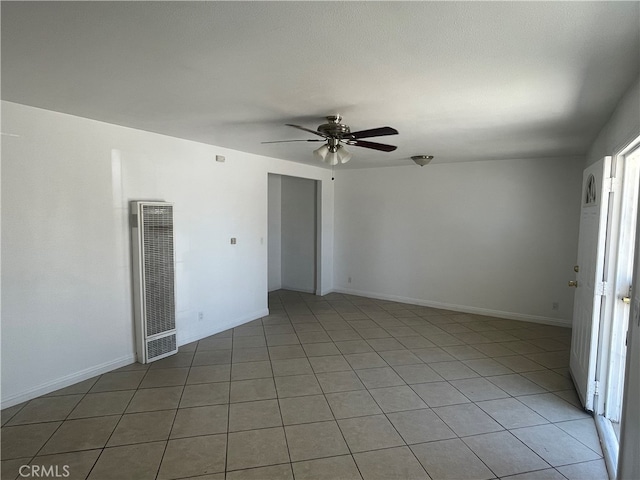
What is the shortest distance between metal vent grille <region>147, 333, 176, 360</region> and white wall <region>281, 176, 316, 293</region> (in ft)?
11.0

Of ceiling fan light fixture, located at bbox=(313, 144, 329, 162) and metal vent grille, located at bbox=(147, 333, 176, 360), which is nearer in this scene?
ceiling fan light fixture, located at bbox=(313, 144, 329, 162)

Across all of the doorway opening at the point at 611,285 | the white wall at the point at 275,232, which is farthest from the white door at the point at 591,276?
the white wall at the point at 275,232

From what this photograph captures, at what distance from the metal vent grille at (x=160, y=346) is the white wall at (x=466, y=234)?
12.1ft

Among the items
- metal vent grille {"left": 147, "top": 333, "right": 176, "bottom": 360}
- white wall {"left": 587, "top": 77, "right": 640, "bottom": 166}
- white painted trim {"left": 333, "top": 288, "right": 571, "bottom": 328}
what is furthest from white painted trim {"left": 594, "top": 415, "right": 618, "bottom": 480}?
metal vent grille {"left": 147, "top": 333, "right": 176, "bottom": 360}

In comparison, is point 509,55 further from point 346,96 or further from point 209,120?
point 209,120

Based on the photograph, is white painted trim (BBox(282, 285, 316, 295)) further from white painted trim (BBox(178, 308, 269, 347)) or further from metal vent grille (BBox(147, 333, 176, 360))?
metal vent grille (BBox(147, 333, 176, 360))

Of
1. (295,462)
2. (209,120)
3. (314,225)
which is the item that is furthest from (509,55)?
(314,225)

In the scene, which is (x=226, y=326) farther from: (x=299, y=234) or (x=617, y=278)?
(x=617, y=278)

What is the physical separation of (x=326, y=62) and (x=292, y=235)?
5348mm

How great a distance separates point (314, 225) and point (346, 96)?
449 cm

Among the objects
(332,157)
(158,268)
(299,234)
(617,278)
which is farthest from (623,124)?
(299,234)

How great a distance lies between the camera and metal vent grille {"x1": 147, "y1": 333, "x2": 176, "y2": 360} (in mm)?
3635

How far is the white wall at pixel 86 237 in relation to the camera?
273 cm

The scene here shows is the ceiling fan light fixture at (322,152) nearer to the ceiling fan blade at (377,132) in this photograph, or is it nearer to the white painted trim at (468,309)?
the ceiling fan blade at (377,132)
